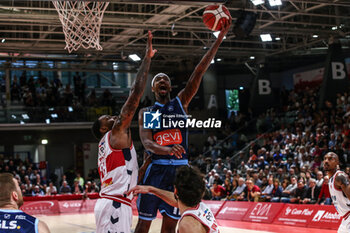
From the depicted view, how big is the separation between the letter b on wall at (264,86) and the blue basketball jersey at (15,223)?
76.6 feet

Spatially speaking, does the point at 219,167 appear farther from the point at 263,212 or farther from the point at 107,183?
the point at 107,183

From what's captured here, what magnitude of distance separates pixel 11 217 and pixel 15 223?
4 centimetres

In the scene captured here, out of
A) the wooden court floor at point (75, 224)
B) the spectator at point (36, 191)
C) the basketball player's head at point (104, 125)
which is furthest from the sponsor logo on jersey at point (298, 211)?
the spectator at point (36, 191)

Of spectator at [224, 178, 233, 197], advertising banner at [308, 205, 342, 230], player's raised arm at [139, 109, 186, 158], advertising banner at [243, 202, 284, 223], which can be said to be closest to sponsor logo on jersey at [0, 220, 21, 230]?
player's raised arm at [139, 109, 186, 158]

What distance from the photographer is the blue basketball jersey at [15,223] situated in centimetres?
296

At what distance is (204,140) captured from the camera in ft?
85.3

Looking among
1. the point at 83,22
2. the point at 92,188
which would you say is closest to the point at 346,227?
the point at 83,22

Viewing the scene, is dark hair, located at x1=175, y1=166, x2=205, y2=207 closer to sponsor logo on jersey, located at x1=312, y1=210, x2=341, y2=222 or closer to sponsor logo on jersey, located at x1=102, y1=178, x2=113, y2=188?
sponsor logo on jersey, located at x1=102, y1=178, x2=113, y2=188

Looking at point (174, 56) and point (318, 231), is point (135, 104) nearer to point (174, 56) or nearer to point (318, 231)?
point (318, 231)

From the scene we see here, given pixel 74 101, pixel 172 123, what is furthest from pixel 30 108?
pixel 172 123

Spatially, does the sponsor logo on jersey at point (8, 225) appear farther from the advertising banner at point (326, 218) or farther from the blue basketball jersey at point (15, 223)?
the advertising banner at point (326, 218)

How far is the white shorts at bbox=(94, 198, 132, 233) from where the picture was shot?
430 cm

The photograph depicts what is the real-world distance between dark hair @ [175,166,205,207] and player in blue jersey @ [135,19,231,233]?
5.11 feet

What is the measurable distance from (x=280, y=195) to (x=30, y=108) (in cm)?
1306
